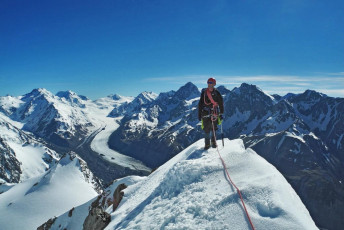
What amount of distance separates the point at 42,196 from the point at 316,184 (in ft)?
A: 585

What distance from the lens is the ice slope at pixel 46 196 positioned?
95.1m

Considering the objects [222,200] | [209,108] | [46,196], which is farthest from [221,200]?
[46,196]

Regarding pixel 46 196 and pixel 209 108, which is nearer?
pixel 209 108

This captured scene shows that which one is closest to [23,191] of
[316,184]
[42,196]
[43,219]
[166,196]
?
[42,196]

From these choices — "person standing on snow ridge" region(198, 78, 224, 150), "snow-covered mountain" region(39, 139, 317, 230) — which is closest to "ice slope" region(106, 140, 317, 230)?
"snow-covered mountain" region(39, 139, 317, 230)

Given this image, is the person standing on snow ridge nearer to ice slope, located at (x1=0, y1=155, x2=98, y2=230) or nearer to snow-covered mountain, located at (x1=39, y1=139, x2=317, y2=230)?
snow-covered mountain, located at (x1=39, y1=139, x2=317, y2=230)

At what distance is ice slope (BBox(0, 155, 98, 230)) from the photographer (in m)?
95.1

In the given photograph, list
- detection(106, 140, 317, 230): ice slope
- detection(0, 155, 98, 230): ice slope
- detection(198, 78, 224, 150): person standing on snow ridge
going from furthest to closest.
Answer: detection(0, 155, 98, 230): ice slope → detection(198, 78, 224, 150): person standing on snow ridge → detection(106, 140, 317, 230): ice slope

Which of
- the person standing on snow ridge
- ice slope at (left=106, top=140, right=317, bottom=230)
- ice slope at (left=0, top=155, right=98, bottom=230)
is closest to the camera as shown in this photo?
ice slope at (left=106, top=140, right=317, bottom=230)

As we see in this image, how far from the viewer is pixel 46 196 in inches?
4289

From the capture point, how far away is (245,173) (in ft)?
35.2

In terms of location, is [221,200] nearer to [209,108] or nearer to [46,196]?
[209,108]

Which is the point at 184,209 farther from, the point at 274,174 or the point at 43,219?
the point at 43,219

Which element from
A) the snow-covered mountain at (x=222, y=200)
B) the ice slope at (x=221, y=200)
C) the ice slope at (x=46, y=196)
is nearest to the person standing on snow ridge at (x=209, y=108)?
the snow-covered mountain at (x=222, y=200)
